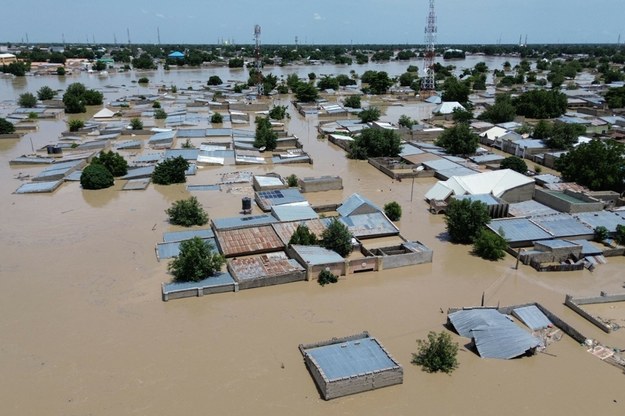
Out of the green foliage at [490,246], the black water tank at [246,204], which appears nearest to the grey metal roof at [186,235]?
the black water tank at [246,204]

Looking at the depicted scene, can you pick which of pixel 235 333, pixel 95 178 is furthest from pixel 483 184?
pixel 95 178

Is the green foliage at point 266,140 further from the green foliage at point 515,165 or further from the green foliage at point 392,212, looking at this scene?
the green foliage at point 515,165

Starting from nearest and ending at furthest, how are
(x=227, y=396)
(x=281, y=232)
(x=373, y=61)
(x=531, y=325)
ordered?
1. (x=227, y=396)
2. (x=531, y=325)
3. (x=281, y=232)
4. (x=373, y=61)

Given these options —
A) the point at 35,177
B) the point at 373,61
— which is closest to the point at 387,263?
the point at 35,177

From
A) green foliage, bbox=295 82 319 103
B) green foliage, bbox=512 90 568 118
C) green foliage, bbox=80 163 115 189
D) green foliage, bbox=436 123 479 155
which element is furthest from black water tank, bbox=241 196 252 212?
green foliage, bbox=295 82 319 103

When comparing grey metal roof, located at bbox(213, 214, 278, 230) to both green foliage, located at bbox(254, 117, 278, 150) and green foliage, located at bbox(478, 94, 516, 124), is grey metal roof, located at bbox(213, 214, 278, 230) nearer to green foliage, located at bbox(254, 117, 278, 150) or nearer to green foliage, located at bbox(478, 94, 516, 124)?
green foliage, located at bbox(254, 117, 278, 150)

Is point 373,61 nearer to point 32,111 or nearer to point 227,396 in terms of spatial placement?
point 32,111

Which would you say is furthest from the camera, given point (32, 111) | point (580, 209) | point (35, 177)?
point (32, 111)

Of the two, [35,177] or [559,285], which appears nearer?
[559,285]
